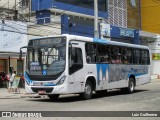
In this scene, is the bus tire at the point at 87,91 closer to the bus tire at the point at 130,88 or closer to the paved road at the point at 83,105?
the paved road at the point at 83,105

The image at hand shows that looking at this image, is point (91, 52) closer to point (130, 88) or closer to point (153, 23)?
point (130, 88)

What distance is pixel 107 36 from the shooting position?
4478 cm

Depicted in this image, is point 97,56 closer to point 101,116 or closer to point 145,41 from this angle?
point 101,116

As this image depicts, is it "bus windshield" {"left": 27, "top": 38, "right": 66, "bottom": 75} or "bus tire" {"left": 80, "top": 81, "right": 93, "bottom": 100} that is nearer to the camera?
"bus windshield" {"left": 27, "top": 38, "right": 66, "bottom": 75}

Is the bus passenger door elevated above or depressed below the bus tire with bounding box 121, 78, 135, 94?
above

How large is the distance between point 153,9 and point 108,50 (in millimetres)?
42447

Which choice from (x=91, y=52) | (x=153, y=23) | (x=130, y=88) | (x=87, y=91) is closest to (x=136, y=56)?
(x=130, y=88)

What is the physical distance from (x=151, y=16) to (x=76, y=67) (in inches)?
1789

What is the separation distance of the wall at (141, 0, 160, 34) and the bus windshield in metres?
45.1

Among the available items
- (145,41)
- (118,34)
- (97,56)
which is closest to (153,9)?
(145,41)

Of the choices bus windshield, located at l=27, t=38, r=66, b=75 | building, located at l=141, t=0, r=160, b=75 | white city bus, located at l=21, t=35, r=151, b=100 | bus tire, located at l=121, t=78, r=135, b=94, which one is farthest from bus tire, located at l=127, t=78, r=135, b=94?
building, located at l=141, t=0, r=160, b=75

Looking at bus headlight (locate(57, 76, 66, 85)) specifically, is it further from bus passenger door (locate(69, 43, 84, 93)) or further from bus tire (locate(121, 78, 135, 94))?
bus tire (locate(121, 78, 135, 94))

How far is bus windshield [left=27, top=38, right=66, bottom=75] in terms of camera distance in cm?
1803

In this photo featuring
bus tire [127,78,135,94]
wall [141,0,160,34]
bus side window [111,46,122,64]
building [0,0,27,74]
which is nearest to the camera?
bus side window [111,46,122,64]
